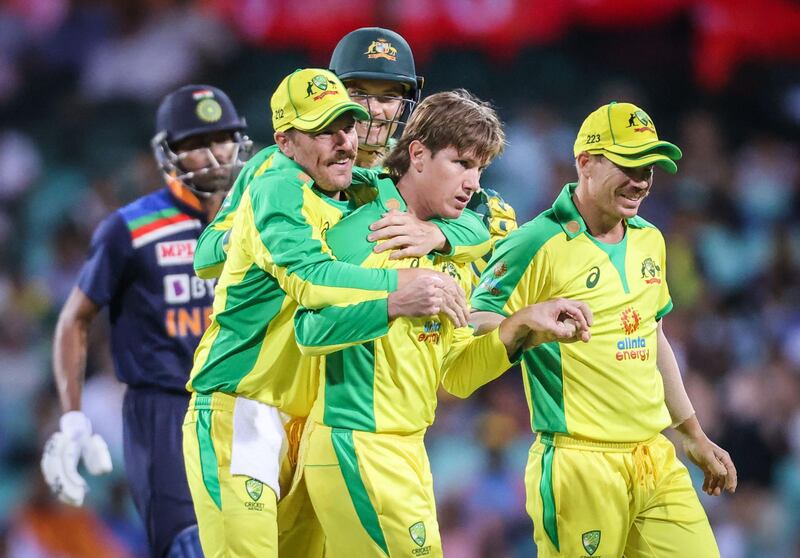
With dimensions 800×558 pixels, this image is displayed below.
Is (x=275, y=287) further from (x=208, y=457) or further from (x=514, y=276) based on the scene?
(x=514, y=276)

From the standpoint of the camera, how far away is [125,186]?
320 inches

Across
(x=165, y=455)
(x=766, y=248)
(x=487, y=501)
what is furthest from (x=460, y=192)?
(x=766, y=248)

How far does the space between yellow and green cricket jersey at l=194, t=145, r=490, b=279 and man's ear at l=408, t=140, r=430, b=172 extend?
130 mm

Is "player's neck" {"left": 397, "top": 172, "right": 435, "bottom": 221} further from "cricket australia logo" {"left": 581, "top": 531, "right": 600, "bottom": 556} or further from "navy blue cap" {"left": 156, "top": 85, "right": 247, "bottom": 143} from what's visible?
"navy blue cap" {"left": 156, "top": 85, "right": 247, "bottom": 143}

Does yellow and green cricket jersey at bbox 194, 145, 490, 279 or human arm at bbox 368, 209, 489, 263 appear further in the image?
yellow and green cricket jersey at bbox 194, 145, 490, 279

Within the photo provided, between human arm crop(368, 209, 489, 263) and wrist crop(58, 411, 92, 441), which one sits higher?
human arm crop(368, 209, 489, 263)

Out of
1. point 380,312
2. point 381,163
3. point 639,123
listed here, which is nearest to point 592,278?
point 639,123

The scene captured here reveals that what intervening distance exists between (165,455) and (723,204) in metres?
4.79

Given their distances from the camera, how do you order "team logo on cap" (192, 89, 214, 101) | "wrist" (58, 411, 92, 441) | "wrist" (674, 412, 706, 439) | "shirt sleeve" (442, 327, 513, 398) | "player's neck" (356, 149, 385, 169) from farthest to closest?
"team logo on cap" (192, 89, 214, 101)
"wrist" (58, 411, 92, 441)
"player's neck" (356, 149, 385, 169)
"wrist" (674, 412, 706, 439)
"shirt sleeve" (442, 327, 513, 398)

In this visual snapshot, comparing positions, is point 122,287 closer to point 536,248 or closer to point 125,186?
point 536,248

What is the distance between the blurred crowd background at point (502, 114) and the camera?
7.51 m

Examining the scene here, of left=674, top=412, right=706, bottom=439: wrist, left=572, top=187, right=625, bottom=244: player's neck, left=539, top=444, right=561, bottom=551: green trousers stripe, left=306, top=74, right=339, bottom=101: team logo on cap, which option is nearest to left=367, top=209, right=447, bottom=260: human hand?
left=306, top=74, right=339, bottom=101: team logo on cap

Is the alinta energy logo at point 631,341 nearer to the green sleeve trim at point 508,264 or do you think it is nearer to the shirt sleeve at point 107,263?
the green sleeve trim at point 508,264

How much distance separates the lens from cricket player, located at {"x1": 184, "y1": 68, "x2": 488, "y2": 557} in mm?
3207
